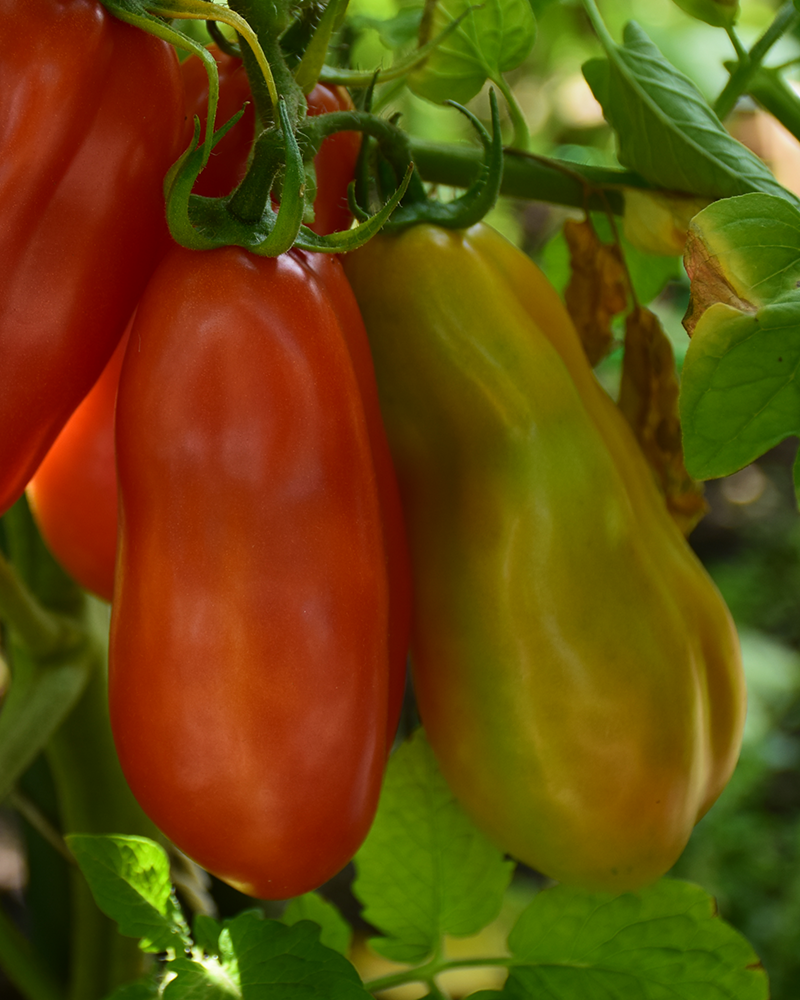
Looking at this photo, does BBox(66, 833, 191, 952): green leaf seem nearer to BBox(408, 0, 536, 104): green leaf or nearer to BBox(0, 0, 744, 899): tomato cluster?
BBox(0, 0, 744, 899): tomato cluster

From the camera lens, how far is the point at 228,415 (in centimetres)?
32

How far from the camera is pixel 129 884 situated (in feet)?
1.25

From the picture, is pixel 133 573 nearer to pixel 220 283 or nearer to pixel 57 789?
pixel 220 283

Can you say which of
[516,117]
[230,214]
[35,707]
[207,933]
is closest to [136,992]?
[207,933]

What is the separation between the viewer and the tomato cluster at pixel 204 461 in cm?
32

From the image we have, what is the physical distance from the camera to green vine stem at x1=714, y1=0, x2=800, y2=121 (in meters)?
0.43

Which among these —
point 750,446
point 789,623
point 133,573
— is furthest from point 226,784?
point 789,623

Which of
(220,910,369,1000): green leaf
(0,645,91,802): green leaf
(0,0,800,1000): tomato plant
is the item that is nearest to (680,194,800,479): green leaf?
(0,0,800,1000): tomato plant

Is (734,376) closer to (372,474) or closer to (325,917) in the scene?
(372,474)

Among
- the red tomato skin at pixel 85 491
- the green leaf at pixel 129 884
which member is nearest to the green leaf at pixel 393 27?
the red tomato skin at pixel 85 491

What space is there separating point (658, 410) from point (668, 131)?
0.11m

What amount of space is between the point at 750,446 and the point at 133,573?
0.62 feet

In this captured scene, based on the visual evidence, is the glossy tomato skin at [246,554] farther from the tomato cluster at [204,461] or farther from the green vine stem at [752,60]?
the green vine stem at [752,60]

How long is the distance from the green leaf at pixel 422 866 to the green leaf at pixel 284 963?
7cm
